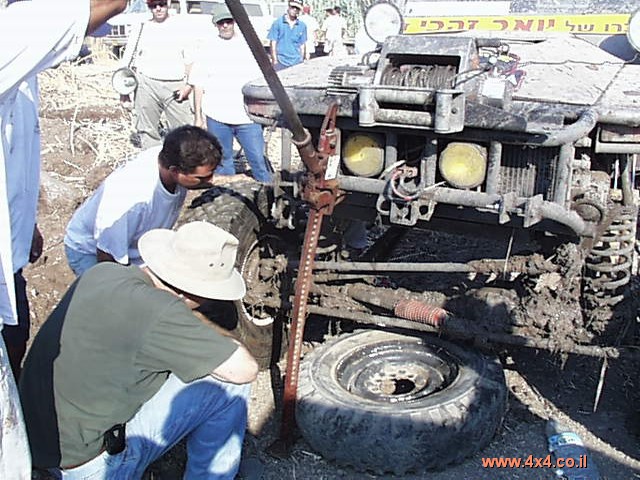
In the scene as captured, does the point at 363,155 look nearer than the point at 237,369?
No

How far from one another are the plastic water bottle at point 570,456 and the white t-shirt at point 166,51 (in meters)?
5.30

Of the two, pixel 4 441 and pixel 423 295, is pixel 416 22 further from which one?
pixel 4 441

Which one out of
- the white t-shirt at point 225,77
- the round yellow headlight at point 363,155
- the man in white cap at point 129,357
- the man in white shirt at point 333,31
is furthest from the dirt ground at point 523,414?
the man in white shirt at point 333,31

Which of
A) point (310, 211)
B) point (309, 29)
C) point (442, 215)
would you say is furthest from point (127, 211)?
point (309, 29)

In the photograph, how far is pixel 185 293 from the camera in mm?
2705

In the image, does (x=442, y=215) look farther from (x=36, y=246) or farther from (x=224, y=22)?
(x=224, y=22)

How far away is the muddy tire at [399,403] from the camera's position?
3.30 metres

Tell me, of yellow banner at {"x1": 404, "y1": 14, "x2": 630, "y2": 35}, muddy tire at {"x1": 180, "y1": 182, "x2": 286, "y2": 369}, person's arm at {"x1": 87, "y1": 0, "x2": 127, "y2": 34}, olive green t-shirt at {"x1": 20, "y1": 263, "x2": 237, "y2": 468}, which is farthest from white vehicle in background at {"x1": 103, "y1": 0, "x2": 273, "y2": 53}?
person's arm at {"x1": 87, "y1": 0, "x2": 127, "y2": 34}

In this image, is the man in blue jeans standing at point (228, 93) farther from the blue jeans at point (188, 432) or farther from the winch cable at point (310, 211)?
the blue jeans at point (188, 432)

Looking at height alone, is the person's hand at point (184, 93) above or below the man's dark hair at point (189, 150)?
below

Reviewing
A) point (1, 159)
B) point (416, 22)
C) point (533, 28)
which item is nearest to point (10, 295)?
point (1, 159)

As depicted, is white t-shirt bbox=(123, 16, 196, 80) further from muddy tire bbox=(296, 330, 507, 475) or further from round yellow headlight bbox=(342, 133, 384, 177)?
muddy tire bbox=(296, 330, 507, 475)

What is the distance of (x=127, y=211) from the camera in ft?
11.9

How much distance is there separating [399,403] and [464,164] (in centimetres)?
117
